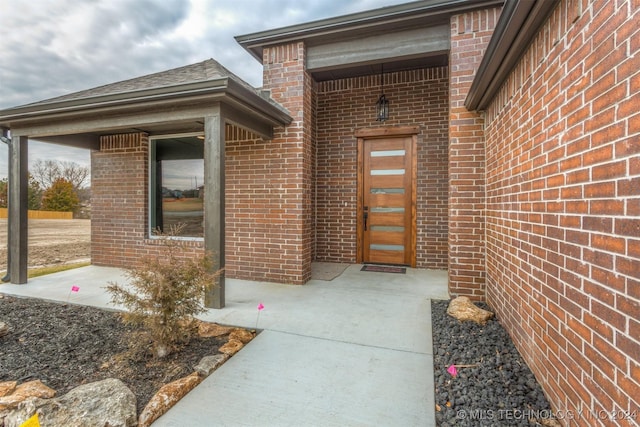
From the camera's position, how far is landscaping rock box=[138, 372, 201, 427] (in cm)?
163

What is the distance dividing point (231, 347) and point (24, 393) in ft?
4.09

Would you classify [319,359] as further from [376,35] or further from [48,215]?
[48,215]

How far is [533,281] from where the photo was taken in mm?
2068

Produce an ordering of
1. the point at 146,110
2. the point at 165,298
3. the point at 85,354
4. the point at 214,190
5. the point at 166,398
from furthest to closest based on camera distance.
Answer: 1. the point at 146,110
2. the point at 214,190
3. the point at 85,354
4. the point at 165,298
5. the point at 166,398

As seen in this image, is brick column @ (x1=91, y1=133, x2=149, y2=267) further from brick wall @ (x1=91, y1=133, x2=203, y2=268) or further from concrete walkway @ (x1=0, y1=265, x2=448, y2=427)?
concrete walkway @ (x1=0, y1=265, x2=448, y2=427)

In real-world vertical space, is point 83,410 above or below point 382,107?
below

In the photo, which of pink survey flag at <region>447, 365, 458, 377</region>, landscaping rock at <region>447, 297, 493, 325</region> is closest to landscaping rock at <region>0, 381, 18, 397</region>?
pink survey flag at <region>447, 365, 458, 377</region>

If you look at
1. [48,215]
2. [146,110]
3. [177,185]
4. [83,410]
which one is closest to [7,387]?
[83,410]

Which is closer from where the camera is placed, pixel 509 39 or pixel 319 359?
pixel 509 39

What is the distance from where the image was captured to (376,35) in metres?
4.11

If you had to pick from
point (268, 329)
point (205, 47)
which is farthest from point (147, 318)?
point (205, 47)

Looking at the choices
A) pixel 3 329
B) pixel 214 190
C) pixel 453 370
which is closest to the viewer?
pixel 453 370

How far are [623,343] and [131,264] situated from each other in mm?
6282

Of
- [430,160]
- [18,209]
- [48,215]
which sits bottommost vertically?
[48,215]
